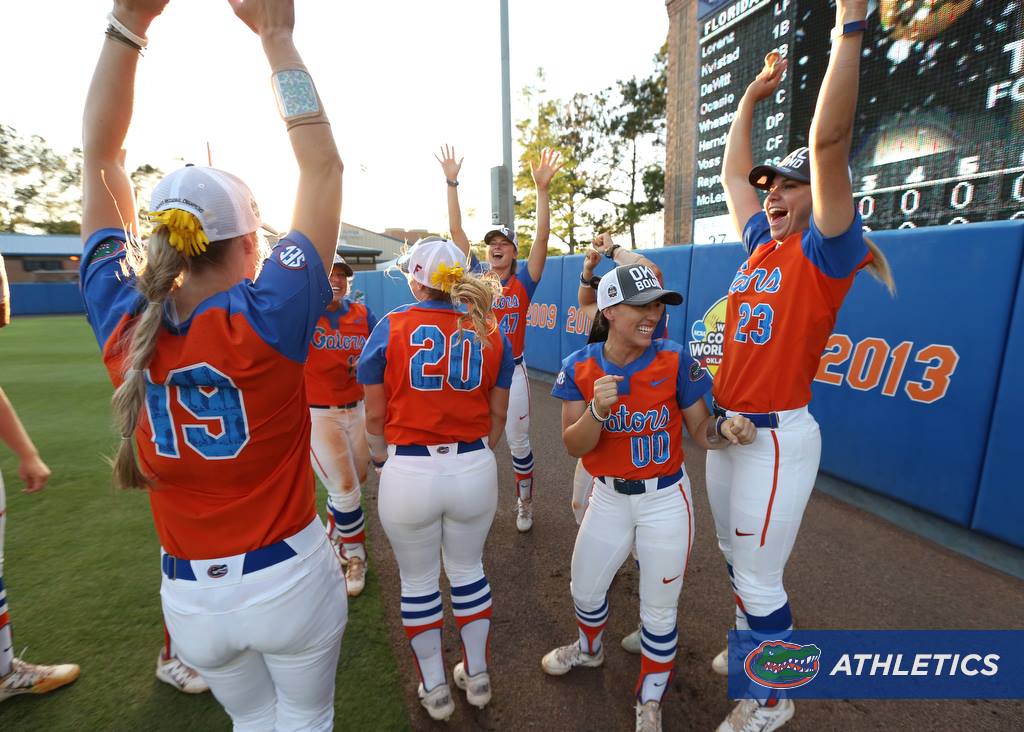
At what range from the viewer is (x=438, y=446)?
7.80 feet

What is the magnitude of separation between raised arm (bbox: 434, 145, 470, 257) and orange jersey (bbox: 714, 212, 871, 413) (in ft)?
7.47

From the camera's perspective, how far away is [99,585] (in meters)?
3.49

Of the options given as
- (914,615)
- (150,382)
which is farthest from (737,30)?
(150,382)

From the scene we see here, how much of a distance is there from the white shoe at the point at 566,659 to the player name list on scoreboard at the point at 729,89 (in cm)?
907

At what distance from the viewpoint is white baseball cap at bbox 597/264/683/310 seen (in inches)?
88.0

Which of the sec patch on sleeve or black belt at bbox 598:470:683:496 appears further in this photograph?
black belt at bbox 598:470:683:496

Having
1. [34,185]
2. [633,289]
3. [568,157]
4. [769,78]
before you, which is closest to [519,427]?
[633,289]

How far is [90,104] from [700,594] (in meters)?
3.86

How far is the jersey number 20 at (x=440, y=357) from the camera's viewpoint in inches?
92.1

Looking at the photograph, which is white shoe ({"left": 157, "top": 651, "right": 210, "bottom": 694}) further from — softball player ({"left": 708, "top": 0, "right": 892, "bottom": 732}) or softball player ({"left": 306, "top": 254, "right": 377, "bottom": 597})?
softball player ({"left": 708, "top": 0, "right": 892, "bottom": 732})

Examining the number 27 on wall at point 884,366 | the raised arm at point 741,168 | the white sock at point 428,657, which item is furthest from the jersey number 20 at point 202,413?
the number 27 on wall at point 884,366

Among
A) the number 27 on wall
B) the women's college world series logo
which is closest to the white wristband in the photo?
the number 27 on wall

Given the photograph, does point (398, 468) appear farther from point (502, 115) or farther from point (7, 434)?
→ point (502, 115)

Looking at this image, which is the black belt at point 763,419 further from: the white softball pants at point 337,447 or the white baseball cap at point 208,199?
the white softball pants at point 337,447
